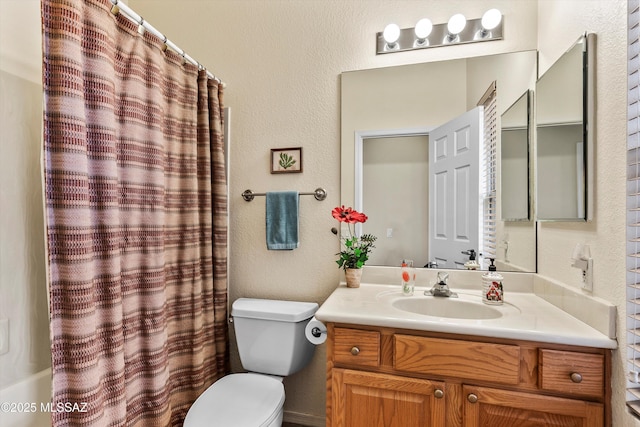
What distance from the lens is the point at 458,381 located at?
1128 millimetres

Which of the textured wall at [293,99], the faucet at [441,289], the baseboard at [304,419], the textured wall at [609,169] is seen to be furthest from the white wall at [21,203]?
the textured wall at [609,169]

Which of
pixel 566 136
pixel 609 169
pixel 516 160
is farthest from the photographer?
pixel 516 160

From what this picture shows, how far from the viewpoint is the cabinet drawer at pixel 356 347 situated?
1214 mm

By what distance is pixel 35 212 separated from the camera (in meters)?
1.18

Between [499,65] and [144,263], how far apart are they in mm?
1936

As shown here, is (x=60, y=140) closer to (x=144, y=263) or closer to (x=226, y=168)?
(x=144, y=263)

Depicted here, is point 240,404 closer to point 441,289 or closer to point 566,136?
point 441,289

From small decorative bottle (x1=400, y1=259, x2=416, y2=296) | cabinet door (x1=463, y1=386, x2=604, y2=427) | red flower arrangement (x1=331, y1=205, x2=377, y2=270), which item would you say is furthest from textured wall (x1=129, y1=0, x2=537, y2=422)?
cabinet door (x1=463, y1=386, x2=604, y2=427)

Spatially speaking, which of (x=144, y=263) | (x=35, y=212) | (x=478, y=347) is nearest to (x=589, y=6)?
(x=478, y=347)

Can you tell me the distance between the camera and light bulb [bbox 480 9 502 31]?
1.57 meters

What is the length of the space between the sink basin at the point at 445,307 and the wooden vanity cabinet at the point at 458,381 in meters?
0.30

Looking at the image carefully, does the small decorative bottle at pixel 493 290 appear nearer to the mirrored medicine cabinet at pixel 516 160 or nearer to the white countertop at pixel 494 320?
the white countertop at pixel 494 320

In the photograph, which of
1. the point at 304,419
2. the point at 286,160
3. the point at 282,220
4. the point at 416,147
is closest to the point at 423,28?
the point at 416,147

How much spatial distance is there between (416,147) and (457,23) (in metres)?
0.66
